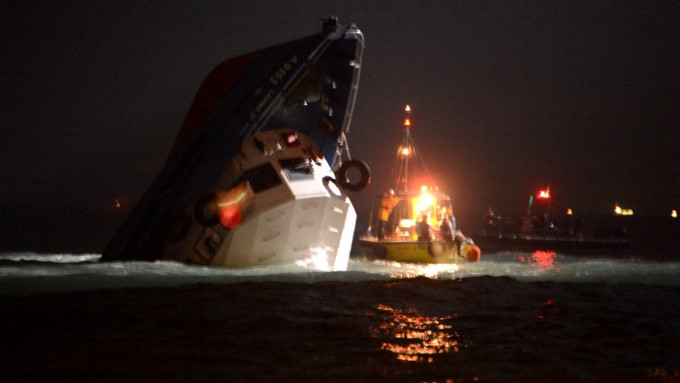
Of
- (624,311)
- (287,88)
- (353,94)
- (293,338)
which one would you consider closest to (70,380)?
(293,338)

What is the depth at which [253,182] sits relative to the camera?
15016 millimetres

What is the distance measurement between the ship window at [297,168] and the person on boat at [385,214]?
1001 cm

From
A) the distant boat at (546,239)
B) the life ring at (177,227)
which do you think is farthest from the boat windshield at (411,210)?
the distant boat at (546,239)

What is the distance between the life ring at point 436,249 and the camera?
23344mm

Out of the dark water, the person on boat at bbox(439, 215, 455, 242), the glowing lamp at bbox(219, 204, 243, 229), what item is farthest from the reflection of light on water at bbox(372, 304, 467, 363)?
the person on boat at bbox(439, 215, 455, 242)

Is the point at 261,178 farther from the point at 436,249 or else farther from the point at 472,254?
the point at 472,254

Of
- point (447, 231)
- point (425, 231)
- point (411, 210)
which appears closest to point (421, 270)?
point (425, 231)

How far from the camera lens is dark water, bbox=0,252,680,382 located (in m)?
6.38

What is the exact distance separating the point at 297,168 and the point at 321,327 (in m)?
6.91

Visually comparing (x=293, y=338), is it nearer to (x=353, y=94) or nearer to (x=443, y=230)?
(x=353, y=94)

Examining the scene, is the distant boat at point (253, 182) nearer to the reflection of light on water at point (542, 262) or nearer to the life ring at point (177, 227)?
the life ring at point (177, 227)

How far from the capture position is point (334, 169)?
18219 mm

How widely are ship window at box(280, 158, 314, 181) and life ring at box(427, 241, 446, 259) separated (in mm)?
9106

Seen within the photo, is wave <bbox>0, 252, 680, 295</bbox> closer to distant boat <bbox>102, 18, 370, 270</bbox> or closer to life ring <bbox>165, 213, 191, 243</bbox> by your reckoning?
distant boat <bbox>102, 18, 370, 270</bbox>
